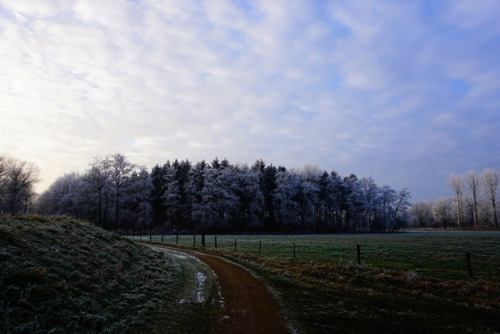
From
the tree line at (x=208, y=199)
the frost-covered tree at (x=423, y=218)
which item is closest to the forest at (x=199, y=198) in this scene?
the tree line at (x=208, y=199)

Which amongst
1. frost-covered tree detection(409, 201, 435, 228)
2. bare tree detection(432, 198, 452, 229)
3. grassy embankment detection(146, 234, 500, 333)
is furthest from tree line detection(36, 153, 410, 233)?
frost-covered tree detection(409, 201, 435, 228)

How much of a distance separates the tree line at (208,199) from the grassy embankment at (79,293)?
53.1 meters

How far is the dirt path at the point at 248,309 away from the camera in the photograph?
25.5 ft

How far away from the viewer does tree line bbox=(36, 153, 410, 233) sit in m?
71.3

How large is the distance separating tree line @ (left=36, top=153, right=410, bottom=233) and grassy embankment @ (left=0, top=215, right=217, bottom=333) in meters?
53.1

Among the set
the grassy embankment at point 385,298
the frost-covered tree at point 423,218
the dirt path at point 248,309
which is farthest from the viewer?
the frost-covered tree at point 423,218

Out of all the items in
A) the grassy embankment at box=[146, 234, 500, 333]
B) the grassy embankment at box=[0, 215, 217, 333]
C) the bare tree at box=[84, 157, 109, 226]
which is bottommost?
the grassy embankment at box=[146, 234, 500, 333]

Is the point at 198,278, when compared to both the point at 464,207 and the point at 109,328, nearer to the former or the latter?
the point at 109,328

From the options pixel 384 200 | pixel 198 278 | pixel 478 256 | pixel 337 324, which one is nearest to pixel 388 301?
pixel 337 324

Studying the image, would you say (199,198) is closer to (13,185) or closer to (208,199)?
(208,199)

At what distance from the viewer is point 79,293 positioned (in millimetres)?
9383

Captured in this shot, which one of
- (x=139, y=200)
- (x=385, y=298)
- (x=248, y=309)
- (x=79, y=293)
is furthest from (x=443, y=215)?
(x=79, y=293)

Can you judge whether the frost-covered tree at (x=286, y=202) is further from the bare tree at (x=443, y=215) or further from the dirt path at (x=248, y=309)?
the bare tree at (x=443, y=215)

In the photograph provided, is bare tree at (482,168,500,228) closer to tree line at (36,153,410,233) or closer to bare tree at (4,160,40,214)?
tree line at (36,153,410,233)
